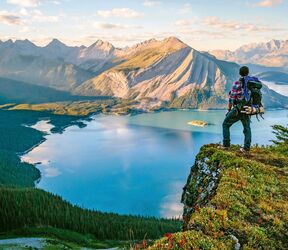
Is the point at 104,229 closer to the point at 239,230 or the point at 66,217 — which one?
the point at 66,217

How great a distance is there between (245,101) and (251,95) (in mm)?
536

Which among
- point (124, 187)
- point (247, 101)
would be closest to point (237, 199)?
point (247, 101)

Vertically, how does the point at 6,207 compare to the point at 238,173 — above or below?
below

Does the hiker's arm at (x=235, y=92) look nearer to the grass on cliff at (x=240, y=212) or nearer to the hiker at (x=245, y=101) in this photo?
the hiker at (x=245, y=101)

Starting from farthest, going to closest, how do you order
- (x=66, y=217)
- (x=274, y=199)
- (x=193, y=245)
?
(x=66, y=217) → (x=274, y=199) → (x=193, y=245)

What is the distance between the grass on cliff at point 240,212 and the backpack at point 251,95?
170 inches

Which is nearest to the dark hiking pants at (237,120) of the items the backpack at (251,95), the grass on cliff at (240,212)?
the backpack at (251,95)

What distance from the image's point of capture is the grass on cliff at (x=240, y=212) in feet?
37.7

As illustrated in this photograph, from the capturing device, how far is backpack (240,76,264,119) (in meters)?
Answer: 22.7

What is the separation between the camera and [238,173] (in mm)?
17672

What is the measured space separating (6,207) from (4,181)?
114257 mm

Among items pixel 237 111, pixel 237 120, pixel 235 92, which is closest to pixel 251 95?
pixel 235 92

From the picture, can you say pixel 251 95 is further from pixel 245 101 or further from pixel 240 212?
pixel 240 212

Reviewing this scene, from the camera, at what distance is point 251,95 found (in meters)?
23.0
